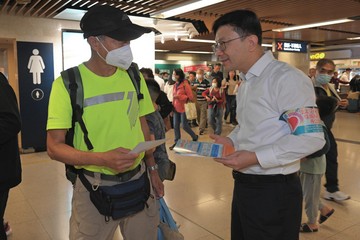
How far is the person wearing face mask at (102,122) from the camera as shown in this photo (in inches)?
52.1

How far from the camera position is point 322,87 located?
3334 mm

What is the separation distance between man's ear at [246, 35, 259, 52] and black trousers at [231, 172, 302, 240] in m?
0.58

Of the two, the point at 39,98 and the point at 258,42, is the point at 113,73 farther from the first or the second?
the point at 39,98

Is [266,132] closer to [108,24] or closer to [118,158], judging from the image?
[118,158]

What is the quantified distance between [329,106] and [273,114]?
204cm

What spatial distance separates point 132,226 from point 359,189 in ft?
11.7

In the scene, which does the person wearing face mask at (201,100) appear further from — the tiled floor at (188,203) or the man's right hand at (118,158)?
the man's right hand at (118,158)

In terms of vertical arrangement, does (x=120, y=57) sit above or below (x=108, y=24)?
below

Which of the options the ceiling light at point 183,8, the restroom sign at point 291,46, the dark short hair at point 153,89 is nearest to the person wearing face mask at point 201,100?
the ceiling light at point 183,8

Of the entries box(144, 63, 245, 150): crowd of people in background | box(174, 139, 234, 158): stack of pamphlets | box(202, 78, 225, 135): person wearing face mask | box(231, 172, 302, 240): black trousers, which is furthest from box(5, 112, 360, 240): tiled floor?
box(202, 78, 225, 135): person wearing face mask

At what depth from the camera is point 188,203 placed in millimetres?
3625

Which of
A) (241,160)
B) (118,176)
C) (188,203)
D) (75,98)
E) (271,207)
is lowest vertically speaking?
(188,203)

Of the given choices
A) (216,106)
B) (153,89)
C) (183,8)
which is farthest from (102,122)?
(216,106)

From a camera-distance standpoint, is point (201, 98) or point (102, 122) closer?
point (102, 122)
